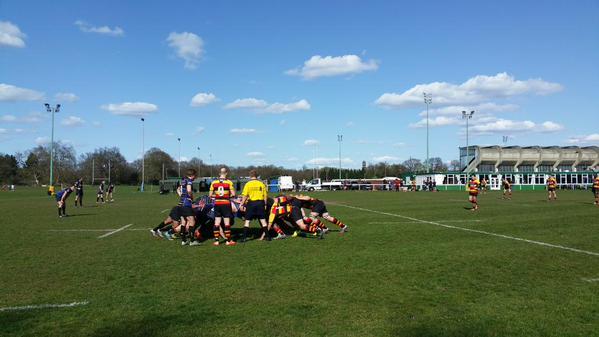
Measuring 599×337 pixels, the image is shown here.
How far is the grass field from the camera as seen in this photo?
4.78 metres

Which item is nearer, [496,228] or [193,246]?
[193,246]

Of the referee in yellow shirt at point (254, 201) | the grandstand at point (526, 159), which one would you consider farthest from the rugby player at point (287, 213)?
the grandstand at point (526, 159)

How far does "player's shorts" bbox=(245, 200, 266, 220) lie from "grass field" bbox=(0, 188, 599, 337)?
0.71 metres

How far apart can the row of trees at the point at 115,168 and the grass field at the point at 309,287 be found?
9663 cm

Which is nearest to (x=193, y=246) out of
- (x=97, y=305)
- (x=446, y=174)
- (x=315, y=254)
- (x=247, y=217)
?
(x=247, y=217)

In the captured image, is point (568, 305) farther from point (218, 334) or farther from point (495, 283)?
point (218, 334)

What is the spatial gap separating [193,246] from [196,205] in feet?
5.60

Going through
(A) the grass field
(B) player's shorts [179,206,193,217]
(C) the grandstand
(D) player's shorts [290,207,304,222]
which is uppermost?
(C) the grandstand

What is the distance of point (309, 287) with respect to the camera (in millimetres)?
6434

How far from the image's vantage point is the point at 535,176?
7131 centimetres

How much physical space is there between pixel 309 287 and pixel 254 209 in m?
5.37

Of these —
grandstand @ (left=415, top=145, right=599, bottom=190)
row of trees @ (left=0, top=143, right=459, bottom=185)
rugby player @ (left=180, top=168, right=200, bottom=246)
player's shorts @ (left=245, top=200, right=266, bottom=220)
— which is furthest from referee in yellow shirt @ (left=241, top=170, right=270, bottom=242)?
row of trees @ (left=0, top=143, right=459, bottom=185)

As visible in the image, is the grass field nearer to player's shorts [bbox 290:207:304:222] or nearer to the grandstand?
player's shorts [bbox 290:207:304:222]

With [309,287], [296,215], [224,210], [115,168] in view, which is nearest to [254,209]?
[224,210]
